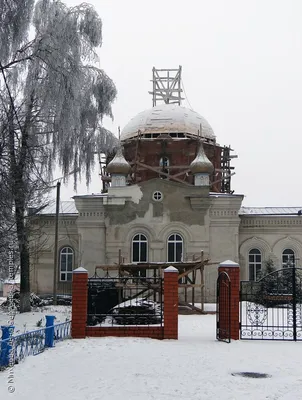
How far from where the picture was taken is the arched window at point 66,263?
27.7m

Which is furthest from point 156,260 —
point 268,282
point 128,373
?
point 128,373

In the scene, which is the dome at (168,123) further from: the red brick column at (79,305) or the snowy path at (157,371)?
the snowy path at (157,371)

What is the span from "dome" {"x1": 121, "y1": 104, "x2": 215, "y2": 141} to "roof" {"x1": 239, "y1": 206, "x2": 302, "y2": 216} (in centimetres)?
504

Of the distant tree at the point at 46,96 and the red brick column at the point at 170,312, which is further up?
the distant tree at the point at 46,96

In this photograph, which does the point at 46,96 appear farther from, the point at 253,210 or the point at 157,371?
the point at 253,210

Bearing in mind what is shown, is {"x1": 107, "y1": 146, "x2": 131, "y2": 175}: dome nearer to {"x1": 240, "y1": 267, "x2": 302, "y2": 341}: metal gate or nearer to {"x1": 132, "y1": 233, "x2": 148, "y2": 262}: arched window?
{"x1": 132, "y1": 233, "x2": 148, "y2": 262}: arched window

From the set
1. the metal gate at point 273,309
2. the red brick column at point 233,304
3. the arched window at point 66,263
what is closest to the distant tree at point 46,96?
the red brick column at point 233,304

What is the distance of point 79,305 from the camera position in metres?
12.2

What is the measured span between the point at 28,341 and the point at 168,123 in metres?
22.9

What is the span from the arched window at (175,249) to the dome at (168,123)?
7505mm

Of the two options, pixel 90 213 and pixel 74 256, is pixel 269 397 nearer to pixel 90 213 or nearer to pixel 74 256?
pixel 90 213

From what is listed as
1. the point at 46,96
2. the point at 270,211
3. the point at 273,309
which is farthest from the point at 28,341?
the point at 270,211

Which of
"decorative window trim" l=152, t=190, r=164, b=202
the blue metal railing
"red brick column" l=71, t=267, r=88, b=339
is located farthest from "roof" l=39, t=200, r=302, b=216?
the blue metal railing

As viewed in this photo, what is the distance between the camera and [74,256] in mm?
27969
